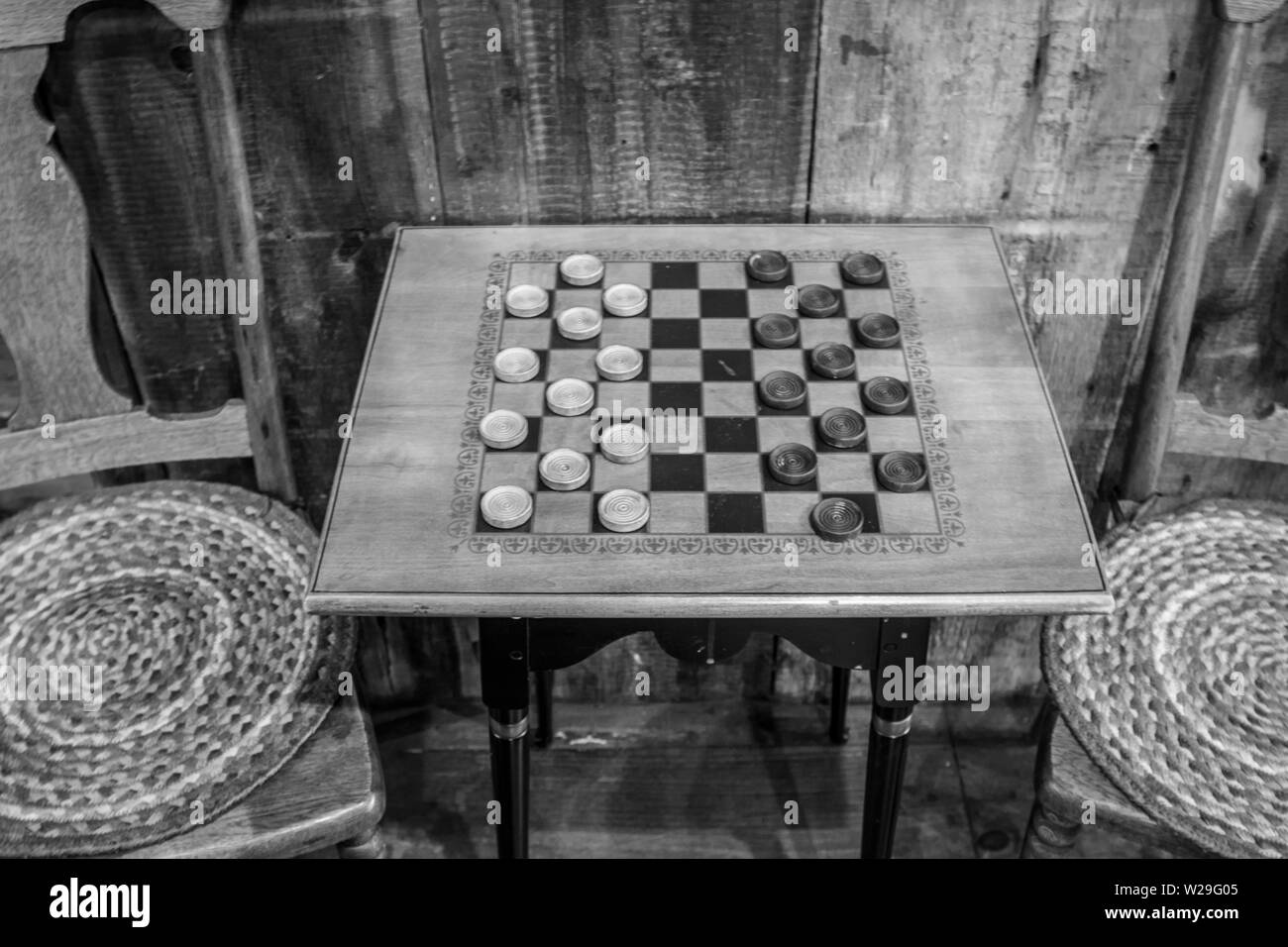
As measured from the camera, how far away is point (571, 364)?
2.26m

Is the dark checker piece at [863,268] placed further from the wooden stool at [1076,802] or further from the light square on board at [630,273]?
the wooden stool at [1076,802]

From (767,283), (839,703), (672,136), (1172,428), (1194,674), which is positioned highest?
(672,136)

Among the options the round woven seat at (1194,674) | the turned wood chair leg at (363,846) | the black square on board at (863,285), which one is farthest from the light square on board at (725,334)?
the turned wood chair leg at (363,846)

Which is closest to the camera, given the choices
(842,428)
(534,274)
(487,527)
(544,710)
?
(487,527)

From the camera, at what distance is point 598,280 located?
2410 mm

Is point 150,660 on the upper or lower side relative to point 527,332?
lower

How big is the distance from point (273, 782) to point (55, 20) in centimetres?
130

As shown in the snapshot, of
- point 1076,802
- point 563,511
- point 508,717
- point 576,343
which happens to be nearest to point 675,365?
point 576,343

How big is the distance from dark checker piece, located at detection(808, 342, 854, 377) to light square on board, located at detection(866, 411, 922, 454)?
0.29 ft

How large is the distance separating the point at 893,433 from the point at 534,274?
74 cm

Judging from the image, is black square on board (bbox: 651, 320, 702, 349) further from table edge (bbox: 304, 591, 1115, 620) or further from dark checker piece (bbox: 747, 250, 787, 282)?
table edge (bbox: 304, 591, 1115, 620)

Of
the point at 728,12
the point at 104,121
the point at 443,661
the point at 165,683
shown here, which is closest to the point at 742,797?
the point at 443,661

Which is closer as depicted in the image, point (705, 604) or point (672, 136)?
point (705, 604)

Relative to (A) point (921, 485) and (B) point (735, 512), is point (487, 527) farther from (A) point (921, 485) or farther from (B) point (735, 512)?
(A) point (921, 485)
